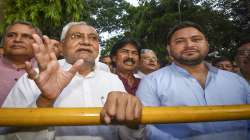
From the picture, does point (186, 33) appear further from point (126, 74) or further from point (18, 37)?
point (18, 37)

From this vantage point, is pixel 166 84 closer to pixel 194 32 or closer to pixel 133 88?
pixel 194 32

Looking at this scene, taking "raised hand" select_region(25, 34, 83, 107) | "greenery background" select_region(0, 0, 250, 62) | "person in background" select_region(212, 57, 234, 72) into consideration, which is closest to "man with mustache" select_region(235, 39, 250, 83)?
"person in background" select_region(212, 57, 234, 72)

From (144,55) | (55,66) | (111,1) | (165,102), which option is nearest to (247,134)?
(165,102)

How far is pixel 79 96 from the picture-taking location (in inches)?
83.1

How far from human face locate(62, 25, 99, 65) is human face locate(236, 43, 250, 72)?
2.26 metres

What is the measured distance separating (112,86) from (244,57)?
2.46 metres

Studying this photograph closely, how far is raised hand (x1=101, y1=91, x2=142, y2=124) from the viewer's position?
3.85ft

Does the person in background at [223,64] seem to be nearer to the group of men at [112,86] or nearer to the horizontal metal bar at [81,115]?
the group of men at [112,86]

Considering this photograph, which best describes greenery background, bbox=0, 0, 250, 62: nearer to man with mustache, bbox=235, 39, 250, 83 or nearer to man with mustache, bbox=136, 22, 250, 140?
man with mustache, bbox=235, 39, 250, 83

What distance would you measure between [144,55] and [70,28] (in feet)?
7.34

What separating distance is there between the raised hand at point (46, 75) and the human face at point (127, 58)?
205 centimetres

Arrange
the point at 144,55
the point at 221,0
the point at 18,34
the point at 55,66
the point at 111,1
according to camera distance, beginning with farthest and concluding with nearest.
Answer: the point at 111,1 < the point at 221,0 < the point at 144,55 < the point at 18,34 < the point at 55,66

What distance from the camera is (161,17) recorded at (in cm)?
1919

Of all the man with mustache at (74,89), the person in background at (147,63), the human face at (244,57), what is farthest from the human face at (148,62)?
the man with mustache at (74,89)
